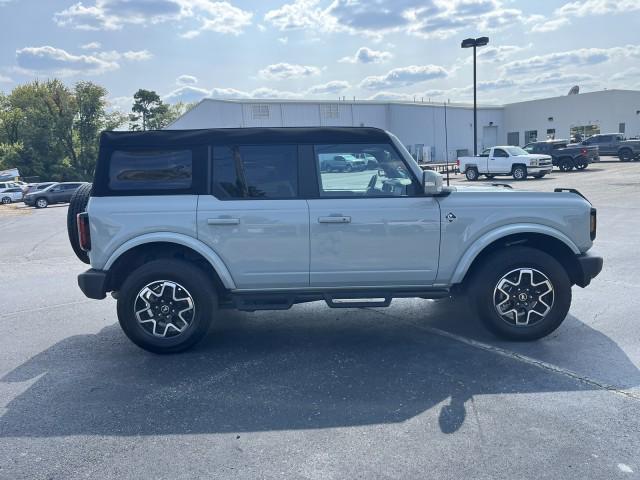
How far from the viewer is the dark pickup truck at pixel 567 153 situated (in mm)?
30562

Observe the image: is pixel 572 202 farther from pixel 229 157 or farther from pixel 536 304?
pixel 229 157

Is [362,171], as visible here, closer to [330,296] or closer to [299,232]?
[299,232]

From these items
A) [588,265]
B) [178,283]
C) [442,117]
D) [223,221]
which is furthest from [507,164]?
[442,117]

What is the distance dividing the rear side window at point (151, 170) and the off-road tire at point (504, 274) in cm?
285

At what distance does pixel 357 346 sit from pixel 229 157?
2.14m

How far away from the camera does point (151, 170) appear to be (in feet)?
15.9

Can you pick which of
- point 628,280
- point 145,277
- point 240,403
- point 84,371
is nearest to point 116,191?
point 145,277

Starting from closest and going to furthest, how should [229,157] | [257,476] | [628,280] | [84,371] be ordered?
[257,476] → [84,371] → [229,157] → [628,280]

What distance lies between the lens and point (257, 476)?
301 centimetres

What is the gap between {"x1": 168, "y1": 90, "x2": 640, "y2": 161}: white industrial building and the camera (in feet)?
166

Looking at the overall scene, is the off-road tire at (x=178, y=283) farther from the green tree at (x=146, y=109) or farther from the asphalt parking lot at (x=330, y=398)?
the green tree at (x=146, y=109)

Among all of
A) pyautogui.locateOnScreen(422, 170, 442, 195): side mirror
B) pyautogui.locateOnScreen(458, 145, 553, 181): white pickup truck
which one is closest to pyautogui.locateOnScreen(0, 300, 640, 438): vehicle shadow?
Answer: pyautogui.locateOnScreen(422, 170, 442, 195): side mirror

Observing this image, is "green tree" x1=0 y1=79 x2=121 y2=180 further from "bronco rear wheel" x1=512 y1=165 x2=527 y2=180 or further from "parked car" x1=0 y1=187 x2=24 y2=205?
"bronco rear wheel" x1=512 y1=165 x2=527 y2=180

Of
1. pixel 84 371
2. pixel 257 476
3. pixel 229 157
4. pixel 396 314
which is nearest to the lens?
pixel 257 476
